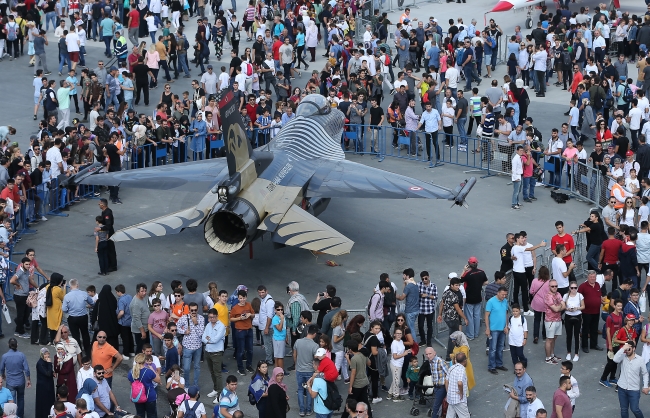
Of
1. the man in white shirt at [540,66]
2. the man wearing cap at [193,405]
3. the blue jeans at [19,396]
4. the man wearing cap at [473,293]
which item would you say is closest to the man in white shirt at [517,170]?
the man wearing cap at [473,293]

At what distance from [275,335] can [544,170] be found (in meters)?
11.4

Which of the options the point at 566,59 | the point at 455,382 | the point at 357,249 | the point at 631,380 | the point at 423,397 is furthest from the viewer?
the point at 566,59

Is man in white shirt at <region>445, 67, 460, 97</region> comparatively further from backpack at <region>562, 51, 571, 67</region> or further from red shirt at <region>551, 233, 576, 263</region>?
red shirt at <region>551, 233, 576, 263</region>

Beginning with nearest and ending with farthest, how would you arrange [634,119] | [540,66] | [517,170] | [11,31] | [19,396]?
[19,396] < [517,170] < [634,119] < [540,66] < [11,31]

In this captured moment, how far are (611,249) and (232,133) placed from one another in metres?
7.94

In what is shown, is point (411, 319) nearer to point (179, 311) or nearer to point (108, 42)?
point (179, 311)

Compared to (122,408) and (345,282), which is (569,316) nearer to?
(345,282)

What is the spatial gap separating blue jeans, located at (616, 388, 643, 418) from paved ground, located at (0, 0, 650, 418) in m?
1.19

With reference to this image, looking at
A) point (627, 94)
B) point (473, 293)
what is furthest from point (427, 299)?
point (627, 94)

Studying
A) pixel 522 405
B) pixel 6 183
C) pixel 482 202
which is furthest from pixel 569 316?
pixel 6 183

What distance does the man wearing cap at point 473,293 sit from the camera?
67.5 ft

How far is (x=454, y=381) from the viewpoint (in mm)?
17547

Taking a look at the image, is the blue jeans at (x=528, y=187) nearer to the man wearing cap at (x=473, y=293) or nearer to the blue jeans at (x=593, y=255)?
the blue jeans at (x=593, y=255)

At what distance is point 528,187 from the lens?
91.0 ft
